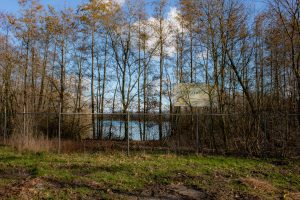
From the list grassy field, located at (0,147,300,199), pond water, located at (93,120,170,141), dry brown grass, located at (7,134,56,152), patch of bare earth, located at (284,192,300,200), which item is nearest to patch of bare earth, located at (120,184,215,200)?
grassy field, located at (0,147,300,199)

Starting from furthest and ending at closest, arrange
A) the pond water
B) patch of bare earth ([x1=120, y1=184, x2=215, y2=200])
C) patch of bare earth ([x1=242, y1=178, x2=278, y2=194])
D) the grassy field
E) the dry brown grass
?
the pond water, the dry brown grass, patch of bare earth ([x1=242, y1=178, x2=278, y2=194]), the grassy field, patch of bare earth ([x1=120, y1=184, x2=215, y2=200])

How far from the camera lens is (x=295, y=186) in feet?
22.6

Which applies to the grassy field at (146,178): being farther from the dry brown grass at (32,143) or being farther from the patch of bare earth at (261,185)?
the dry brown grass at (32,143)

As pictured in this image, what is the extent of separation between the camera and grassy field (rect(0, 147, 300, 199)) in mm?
5977

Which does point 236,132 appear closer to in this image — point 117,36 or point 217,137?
point 217,137

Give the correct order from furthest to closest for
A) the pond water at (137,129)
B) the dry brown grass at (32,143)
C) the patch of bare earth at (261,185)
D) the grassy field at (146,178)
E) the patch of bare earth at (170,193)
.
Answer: the pond water at (137,129), the dry brown grass at (32,143), the patch of bare earth at (261,185), the grassy field at (146,178), the patch of bare earth at (170,193)

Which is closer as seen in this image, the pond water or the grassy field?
the grassy field

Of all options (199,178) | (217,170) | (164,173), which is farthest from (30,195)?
(217,170)

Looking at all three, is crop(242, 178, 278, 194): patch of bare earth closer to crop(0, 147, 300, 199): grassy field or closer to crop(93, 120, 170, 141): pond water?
crop(0, 147, 300, 199): grassy field

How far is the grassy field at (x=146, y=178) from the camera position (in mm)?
5977

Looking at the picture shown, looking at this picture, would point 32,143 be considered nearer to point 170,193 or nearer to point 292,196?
point 170,193

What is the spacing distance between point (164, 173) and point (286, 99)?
27.2ft

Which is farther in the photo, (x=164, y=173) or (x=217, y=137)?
(x=217, y=137)

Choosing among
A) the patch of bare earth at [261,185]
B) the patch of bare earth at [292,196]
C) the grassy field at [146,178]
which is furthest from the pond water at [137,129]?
the patch of bare earth at [292,196]
